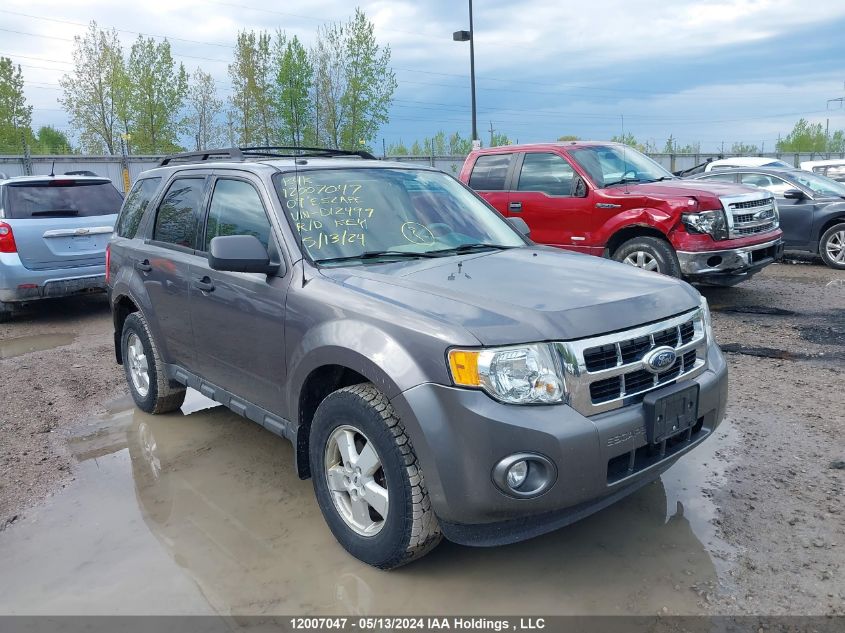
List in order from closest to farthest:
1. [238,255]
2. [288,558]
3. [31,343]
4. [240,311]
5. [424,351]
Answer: [424,351], [288,558], [238,255], [240,311], [31,343]

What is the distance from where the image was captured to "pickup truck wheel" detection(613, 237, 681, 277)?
7.89m

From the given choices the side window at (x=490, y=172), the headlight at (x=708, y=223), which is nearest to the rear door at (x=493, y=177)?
the side window at (x=490, y=172)

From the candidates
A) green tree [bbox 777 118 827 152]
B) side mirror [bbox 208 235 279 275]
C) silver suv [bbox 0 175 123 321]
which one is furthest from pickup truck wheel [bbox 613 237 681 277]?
green tree [bbox 777 118 827 152]

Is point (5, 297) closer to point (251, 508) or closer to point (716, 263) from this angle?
point (251, 508)

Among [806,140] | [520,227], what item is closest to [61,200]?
[520,227]

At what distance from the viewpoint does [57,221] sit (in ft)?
27.8

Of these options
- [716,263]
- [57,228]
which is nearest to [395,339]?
[716,263]

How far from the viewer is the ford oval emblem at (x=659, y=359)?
295 centimetres

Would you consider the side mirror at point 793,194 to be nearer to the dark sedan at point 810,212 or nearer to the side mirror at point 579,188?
the dark sedan at point 810,212

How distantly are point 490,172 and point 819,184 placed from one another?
6.09 meters

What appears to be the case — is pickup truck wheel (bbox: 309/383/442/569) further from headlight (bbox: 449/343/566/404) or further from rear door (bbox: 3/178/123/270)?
rear door (bbox: 3/178/123/270)

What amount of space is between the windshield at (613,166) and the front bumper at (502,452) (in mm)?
6198

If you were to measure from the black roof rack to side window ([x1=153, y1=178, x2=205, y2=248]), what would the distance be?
0.31 meters

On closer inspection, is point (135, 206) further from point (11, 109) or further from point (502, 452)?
point (11, 109)
